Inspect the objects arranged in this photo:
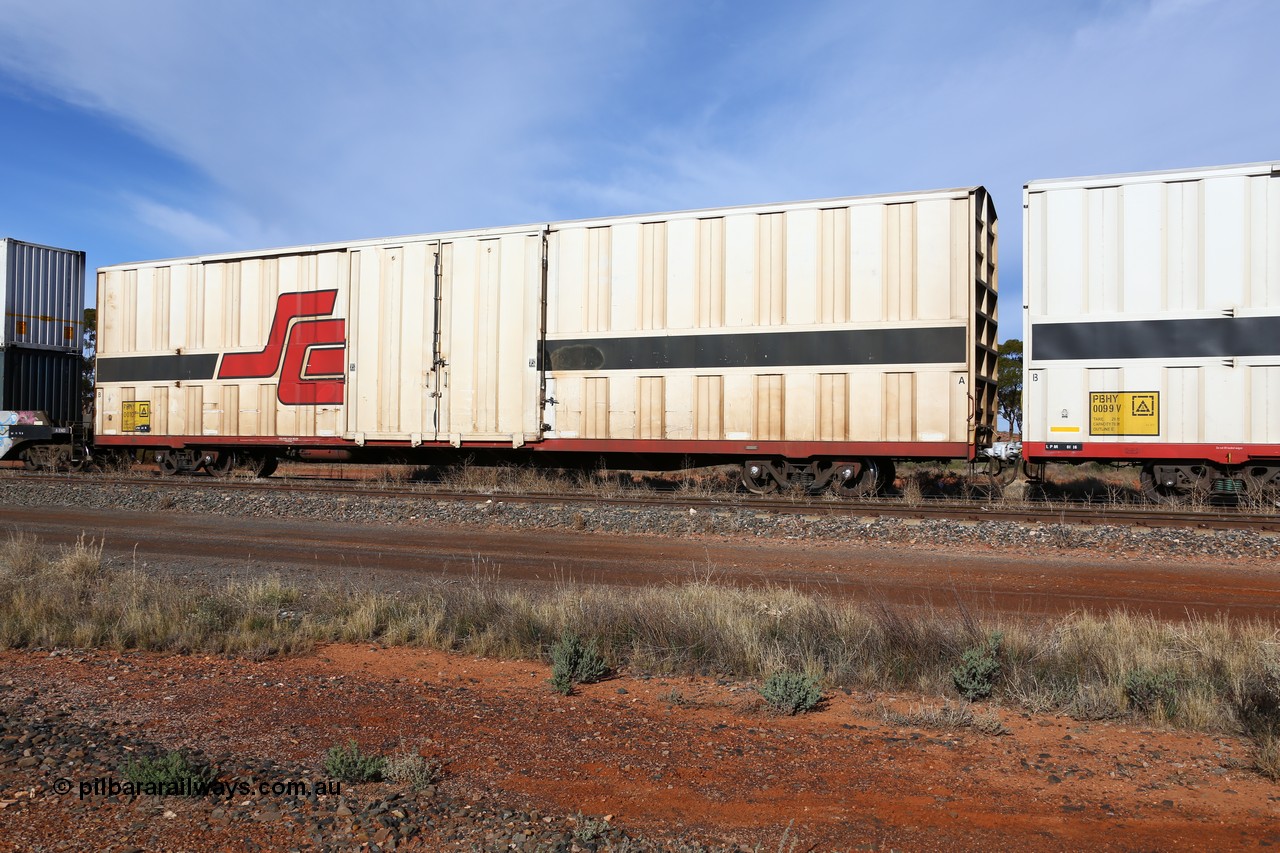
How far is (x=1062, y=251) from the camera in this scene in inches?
500

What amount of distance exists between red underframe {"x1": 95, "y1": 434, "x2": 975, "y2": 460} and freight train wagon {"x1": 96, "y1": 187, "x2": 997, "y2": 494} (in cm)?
3

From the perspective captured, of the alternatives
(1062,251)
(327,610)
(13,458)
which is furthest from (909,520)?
(13,458)

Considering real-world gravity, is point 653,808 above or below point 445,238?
below

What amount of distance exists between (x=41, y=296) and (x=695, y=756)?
24.0 metres

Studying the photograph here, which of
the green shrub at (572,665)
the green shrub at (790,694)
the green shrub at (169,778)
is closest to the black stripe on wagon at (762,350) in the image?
the green shrub at (572,665)

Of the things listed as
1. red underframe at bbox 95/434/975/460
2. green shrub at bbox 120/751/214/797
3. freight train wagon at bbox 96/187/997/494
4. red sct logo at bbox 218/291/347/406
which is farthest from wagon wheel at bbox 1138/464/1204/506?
red sct logo at bbox 218/291/347/406

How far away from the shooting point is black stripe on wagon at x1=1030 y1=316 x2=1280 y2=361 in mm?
11820

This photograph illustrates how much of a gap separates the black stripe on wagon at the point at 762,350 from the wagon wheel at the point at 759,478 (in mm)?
1787

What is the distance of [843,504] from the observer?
13.0 metres

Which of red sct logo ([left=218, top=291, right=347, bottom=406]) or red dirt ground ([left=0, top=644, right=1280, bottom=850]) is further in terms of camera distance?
red sct logo ([left=218, top=291, right=347, bottom=406])

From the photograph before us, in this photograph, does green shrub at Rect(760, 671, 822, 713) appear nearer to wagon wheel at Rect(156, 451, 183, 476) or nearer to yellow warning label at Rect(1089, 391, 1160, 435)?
yellow warning label at Rect(1089, 391, 1160, 435)

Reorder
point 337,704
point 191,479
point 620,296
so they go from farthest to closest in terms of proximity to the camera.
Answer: point 191,479 → point 620,296 → point 337,704

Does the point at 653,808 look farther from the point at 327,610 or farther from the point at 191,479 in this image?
the point at 191,479

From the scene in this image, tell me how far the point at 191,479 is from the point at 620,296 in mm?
9783
